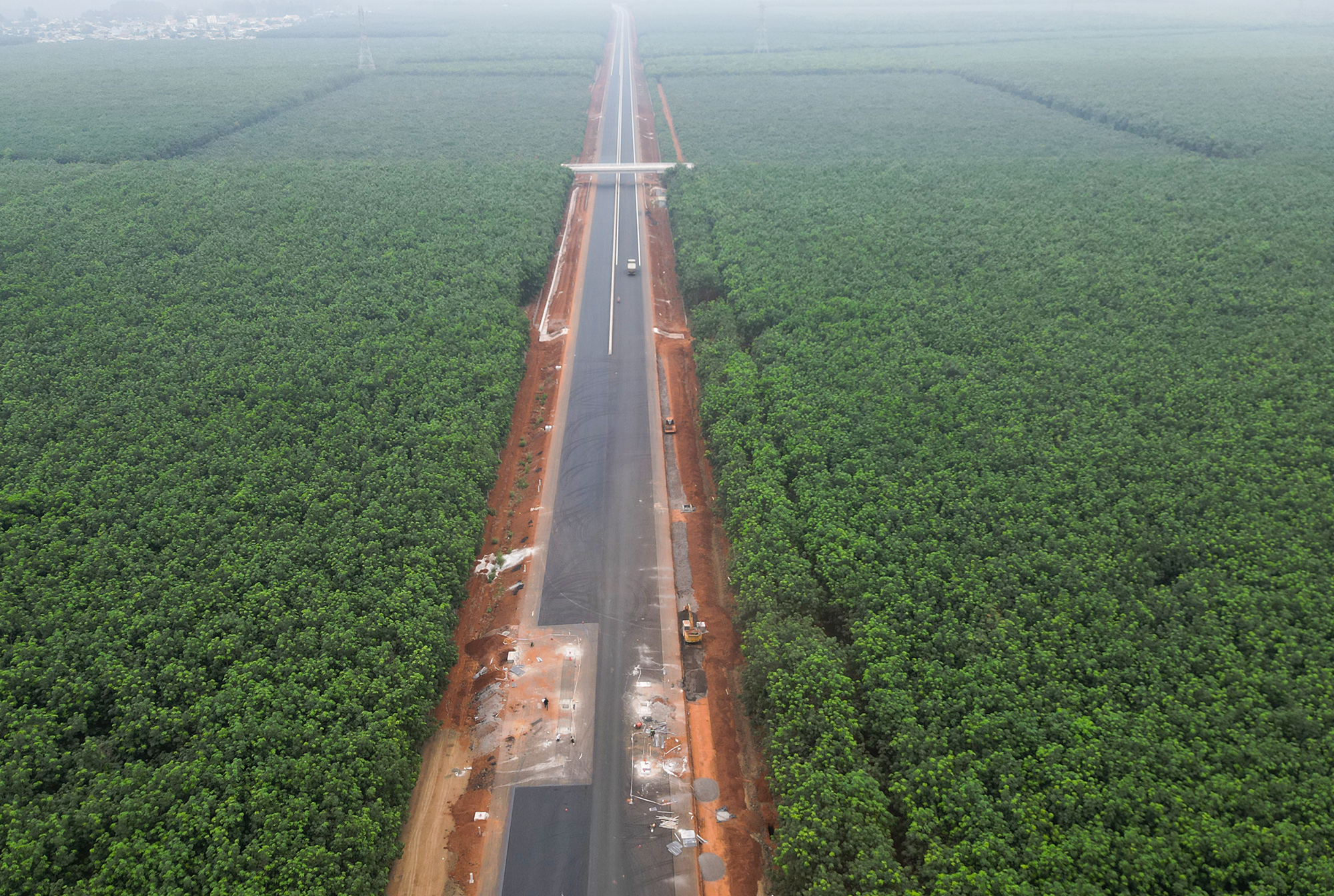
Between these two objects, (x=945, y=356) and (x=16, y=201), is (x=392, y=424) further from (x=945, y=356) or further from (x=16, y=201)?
(x=16, y=201)

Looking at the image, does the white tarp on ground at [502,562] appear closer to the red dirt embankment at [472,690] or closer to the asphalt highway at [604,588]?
the red dirt embankment at [472,690]

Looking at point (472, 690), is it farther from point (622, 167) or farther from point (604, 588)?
point (622, 167)

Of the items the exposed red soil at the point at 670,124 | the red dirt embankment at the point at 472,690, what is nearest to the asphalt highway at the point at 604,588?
the red dirt embankment at the point at 472,690

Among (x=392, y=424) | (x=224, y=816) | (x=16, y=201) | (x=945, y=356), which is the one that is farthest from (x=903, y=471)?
(x=16, y=201)

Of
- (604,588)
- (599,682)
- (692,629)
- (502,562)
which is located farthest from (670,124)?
(599,682)

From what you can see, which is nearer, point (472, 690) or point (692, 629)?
point (472, 690)

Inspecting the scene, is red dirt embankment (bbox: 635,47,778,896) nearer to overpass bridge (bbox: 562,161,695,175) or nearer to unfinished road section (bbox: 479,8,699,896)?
unfinished road section (bbox: 479,8,699,896)
